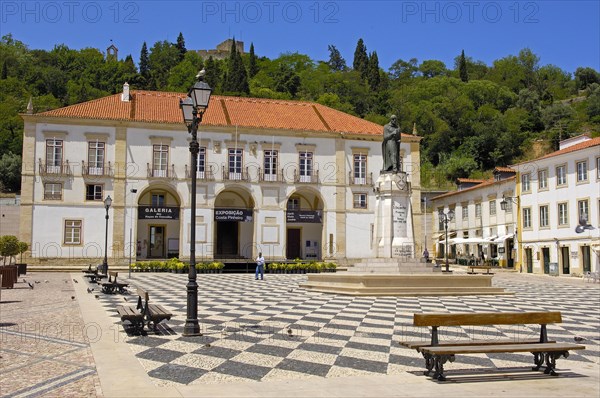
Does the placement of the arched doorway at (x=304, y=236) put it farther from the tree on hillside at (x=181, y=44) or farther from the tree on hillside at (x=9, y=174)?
the tree on hillside at (x=181, y=44)

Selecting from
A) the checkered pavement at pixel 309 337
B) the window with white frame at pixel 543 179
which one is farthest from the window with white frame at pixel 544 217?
the checkered pavement at pixel 309 337

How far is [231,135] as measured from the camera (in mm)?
43031

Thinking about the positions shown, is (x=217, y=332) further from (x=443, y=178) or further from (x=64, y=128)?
(x=443, y=178)

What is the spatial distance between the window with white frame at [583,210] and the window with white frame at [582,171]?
1355 millimetres

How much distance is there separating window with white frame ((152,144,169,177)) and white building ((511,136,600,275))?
2502cm

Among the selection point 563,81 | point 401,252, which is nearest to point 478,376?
point 401,252

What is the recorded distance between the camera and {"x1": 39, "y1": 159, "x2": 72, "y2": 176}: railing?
3916 centimetres

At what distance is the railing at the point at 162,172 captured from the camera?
4119 cm

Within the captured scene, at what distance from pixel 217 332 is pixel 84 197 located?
32.8 meters

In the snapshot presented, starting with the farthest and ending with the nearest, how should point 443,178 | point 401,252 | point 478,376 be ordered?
point 443,178 < point 401,252 < point 478,376

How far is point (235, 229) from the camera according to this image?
4531 cm

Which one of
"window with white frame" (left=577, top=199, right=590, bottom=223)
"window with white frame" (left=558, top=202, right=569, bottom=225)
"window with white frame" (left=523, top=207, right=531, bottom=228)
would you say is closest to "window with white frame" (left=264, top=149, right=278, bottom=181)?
"window with white frame" (left=523, top=207, right=531, bottom=228)

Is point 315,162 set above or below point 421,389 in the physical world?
above

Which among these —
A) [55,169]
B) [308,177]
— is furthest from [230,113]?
[55,169]
